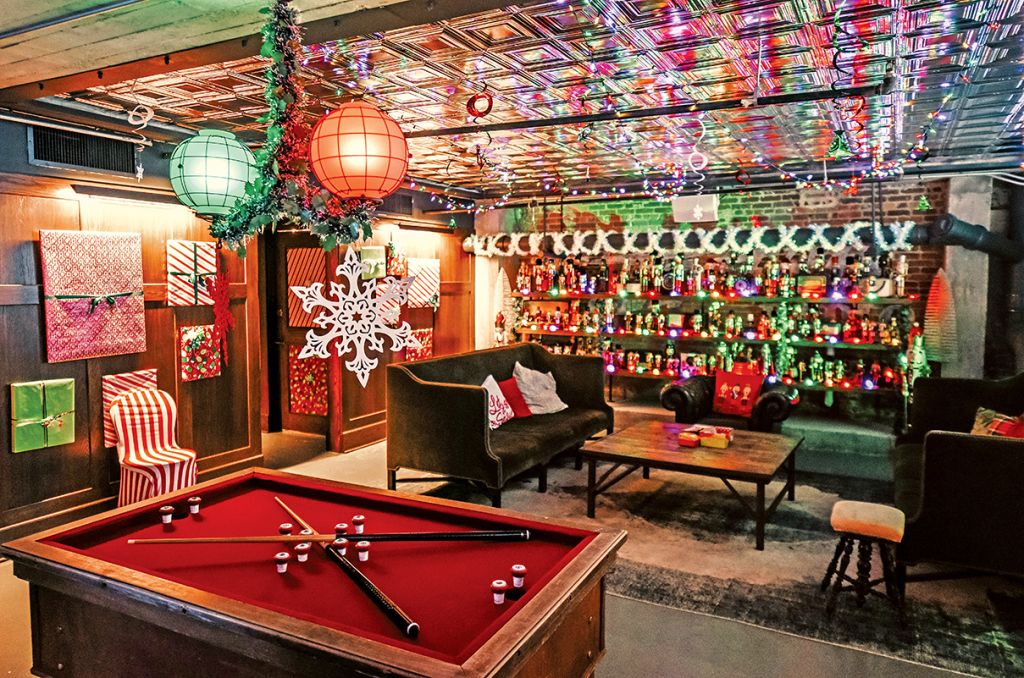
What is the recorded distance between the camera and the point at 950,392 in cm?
503

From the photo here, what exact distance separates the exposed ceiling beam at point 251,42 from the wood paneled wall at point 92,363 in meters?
0.83

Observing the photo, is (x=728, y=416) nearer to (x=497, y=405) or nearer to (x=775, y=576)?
(x=497, y=405)

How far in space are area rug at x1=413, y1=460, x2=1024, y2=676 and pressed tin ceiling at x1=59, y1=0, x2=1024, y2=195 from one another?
8.77 feet

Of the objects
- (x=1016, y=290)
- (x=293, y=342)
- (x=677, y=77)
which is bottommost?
(x=293, y=342)

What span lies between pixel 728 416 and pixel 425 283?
3640 millimetres

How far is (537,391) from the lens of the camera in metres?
6.40

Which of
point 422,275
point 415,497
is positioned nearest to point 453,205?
point 422,275

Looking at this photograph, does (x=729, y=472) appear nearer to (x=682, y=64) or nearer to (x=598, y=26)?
(x=682, y=64)

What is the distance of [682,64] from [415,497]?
9.18 ft

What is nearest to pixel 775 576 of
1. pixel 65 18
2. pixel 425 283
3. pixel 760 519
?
pixel 760 519

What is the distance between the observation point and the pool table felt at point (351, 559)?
5.96 ft

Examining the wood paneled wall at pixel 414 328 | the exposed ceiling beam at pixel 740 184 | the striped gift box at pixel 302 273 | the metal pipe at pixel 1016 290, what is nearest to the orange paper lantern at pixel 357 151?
the wood paneled wall at pixel 414 328

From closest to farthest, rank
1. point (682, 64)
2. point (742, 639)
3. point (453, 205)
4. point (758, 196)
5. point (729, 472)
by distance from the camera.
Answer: point (742, 639), point (682, 64), point (729, 472), point (758, 196), point (453, 205)

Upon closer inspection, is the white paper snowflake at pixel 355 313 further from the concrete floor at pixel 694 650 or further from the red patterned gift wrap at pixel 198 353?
the red patterned gift wrap at pixel 198 353
